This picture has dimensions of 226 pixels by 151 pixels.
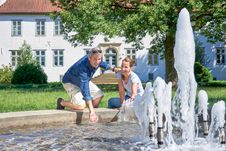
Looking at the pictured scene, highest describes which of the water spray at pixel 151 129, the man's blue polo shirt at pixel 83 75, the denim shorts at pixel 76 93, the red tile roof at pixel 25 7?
the red tile roof at pixel 25 7

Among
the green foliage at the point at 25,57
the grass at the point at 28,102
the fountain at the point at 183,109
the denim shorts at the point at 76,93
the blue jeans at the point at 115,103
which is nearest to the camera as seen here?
the fountain at the point at 183,109

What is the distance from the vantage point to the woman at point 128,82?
347 inches


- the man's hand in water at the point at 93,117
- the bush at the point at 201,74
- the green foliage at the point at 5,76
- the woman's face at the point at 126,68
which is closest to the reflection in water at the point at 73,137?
the man's hand in water at the point at 93,117

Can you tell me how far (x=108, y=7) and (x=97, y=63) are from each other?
18.1 meters

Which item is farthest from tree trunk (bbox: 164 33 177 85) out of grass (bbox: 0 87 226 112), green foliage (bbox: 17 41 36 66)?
green foliage (bbox: 17 41 36 66)

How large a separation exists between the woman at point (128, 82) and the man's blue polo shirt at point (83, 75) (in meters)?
0.40

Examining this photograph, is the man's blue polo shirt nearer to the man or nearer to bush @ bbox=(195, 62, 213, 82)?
the man

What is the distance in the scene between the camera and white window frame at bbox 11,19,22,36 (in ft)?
164

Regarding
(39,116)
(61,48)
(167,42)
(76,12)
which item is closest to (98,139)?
(39,116)

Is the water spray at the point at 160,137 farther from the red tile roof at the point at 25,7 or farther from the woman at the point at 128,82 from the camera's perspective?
the red tile roof at the point at 25,7

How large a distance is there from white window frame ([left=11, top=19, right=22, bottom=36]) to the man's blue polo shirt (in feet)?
137

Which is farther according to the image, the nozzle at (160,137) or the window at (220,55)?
the window at (220,55)

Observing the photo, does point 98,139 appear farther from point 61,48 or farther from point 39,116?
point 61,48

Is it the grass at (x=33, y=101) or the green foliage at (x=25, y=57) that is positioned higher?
the green foliage at (x=25, y=57)
